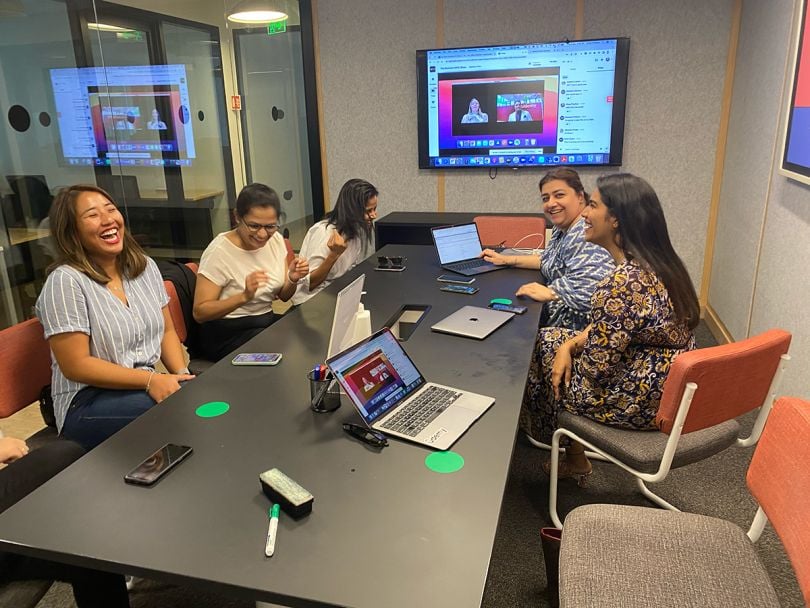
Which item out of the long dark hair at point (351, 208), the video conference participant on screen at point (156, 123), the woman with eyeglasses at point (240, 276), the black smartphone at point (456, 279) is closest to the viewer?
the woman with eyeglasses at point (240, 276)

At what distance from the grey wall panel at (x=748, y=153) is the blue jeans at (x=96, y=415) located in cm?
306

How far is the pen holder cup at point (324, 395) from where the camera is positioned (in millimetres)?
1434

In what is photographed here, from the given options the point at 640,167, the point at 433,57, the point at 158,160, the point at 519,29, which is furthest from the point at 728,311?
the point at 158,160

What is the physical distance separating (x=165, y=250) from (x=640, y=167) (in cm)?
369

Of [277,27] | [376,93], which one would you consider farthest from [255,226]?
[277,27]

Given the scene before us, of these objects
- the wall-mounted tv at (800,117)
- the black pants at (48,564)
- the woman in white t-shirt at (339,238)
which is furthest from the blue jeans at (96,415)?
the wall-mounted tv at (800,117)

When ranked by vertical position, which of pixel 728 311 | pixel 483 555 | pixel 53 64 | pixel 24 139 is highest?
pixel 53 64

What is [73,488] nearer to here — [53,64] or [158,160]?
[53,64]

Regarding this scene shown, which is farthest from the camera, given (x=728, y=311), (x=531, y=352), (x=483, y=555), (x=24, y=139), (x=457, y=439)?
(x=728, y=311)

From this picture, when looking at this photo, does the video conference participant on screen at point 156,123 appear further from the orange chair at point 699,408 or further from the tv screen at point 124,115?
the orange chair at point 699,408

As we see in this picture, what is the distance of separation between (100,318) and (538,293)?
1558 millimetres

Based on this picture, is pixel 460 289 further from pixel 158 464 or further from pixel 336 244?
pixel 158 464

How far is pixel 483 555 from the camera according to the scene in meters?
0.95

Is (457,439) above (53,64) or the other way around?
the other way around
